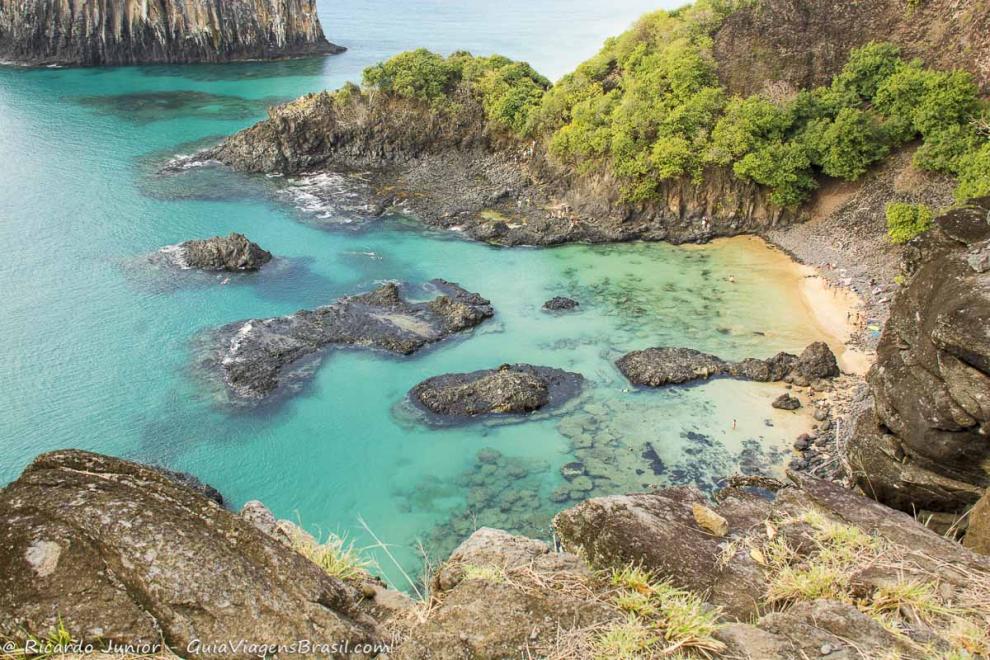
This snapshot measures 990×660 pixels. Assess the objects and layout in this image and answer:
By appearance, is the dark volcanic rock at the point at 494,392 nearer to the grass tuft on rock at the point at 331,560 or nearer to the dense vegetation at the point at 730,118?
the grass tuft on rock at the point at 331,560

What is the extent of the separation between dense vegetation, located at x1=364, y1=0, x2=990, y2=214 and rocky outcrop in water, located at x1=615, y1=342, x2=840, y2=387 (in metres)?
13.4

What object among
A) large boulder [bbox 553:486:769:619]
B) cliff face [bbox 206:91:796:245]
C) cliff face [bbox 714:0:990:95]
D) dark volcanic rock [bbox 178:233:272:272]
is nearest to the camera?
large boulder [bbox 553:486:769:619]

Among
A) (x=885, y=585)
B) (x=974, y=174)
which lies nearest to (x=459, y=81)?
(x=974, y=174)

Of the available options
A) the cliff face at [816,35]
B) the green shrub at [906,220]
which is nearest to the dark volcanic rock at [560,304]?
the green shrub at [906,220]

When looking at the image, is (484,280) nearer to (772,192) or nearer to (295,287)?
(295,287)

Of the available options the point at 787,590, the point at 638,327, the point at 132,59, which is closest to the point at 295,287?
the point at 638,327

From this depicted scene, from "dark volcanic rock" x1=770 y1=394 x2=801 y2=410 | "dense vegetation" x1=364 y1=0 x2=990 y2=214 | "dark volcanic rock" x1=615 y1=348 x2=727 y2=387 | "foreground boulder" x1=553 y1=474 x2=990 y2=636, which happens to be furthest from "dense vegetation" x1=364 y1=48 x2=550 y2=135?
"foreground boulder" x1=553 y1=474 x2=990 y2=636

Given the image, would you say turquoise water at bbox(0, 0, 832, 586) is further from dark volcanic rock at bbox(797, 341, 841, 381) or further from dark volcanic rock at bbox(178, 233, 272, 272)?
dark volcanic rock at bbox(797, 341, 841, 381)

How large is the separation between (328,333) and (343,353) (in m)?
1.49

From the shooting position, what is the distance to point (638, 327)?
3281 centimetres

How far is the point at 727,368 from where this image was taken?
29.0m

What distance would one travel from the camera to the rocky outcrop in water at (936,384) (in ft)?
48.2

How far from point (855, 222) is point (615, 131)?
49.4ft

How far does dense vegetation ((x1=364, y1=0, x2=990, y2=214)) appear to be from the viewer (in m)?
36.7
